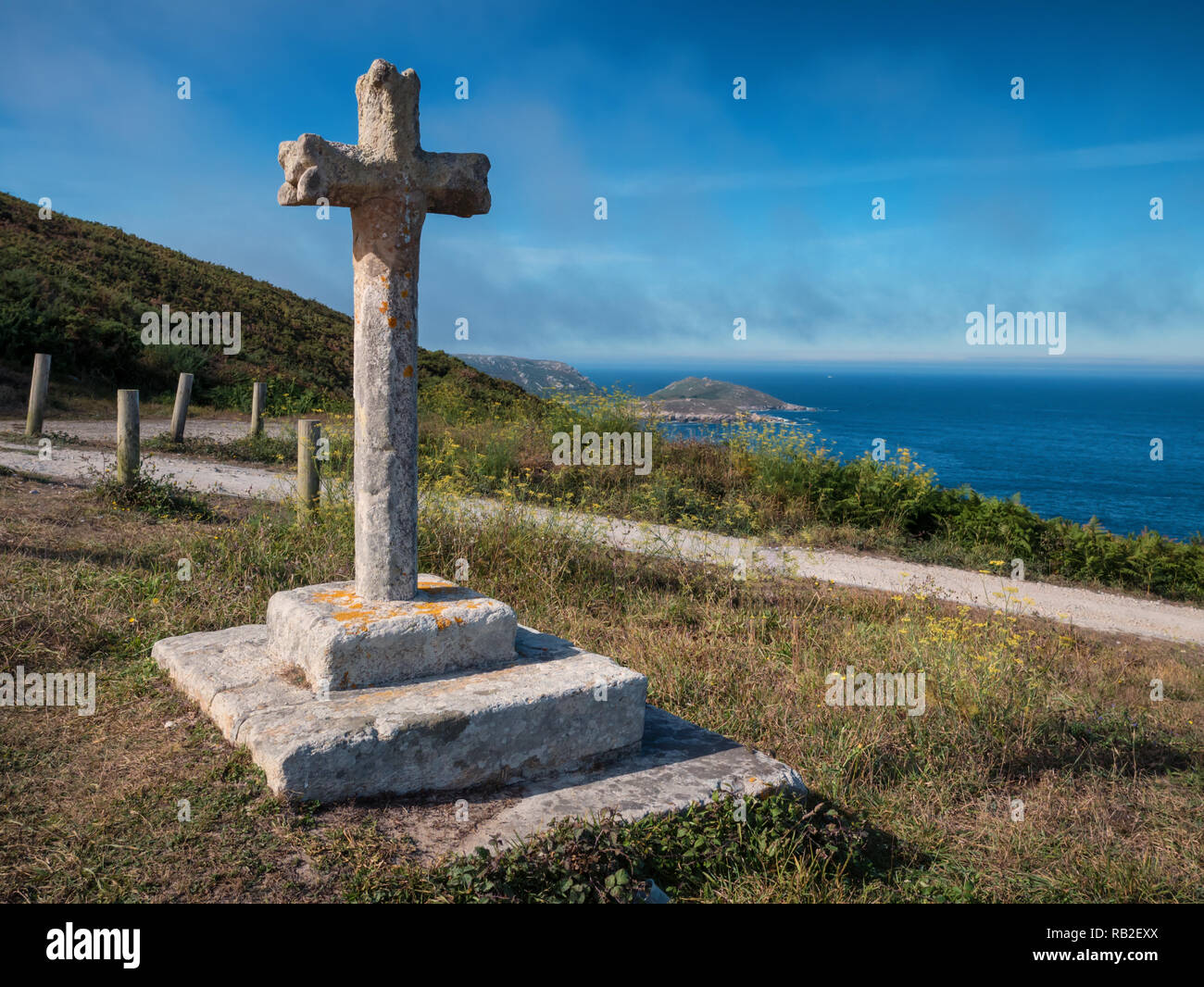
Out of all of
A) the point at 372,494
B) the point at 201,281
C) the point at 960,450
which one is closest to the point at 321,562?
the point at 372,494

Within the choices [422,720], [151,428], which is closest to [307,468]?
[422,720]

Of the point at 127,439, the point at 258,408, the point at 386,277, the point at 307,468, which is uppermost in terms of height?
the point at 258,408

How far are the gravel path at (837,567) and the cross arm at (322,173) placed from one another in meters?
3.89

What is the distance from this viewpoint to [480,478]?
35.1 feet

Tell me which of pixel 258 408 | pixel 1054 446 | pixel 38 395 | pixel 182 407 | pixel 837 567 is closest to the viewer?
pixel 837 567

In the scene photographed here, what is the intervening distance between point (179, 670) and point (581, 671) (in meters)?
1.93

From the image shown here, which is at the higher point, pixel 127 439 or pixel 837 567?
pixel 127 439

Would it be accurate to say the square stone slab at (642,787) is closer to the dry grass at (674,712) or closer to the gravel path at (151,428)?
the dry grass at (674,712)

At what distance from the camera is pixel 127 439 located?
8.82 m

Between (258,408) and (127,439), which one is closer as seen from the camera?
(127,439)

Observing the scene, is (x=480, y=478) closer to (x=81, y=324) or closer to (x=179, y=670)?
(x=179, y=670)

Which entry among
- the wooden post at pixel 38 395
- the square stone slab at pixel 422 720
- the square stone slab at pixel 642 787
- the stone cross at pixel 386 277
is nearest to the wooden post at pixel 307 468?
the square stone slab at pixel 422 720

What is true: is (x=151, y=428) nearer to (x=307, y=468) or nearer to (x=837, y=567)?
(x=307, y=468)

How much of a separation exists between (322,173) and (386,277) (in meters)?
0.47
